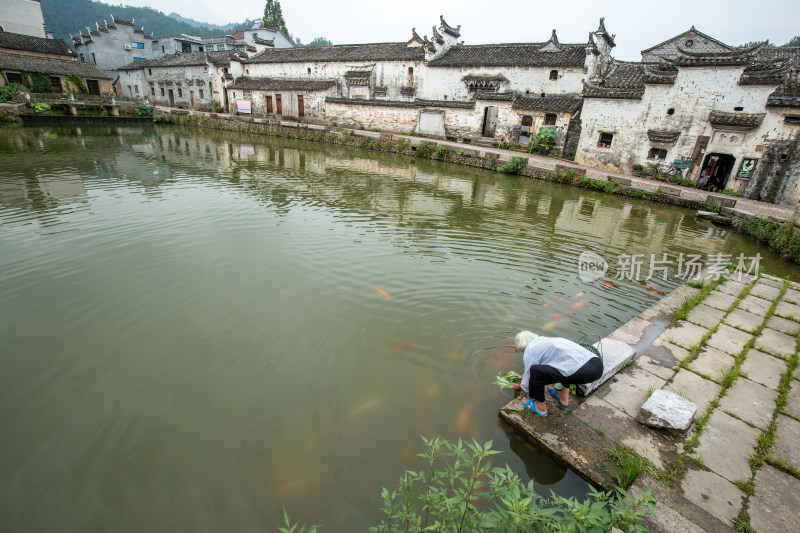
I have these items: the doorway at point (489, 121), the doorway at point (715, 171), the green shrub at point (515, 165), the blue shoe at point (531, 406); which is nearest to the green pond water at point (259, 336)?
the blue shoe at point (531, 406)

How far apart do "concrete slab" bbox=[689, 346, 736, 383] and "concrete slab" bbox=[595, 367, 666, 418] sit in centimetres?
66

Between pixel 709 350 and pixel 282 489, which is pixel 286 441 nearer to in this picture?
pixel 282 489

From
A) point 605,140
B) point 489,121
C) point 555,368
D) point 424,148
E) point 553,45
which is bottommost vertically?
point 555,368

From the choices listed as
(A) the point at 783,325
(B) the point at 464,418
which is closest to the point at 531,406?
(B) the point at 464,418

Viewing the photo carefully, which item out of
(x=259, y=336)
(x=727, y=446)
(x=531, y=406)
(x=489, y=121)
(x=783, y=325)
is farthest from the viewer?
(x=489, y=121)

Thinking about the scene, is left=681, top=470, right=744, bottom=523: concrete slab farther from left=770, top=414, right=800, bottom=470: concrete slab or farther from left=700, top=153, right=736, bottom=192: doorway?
left=700, top=153, right=736, bottom=192: doorway

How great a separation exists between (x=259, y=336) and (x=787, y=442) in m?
5.92

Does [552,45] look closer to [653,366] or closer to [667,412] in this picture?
[653,366]

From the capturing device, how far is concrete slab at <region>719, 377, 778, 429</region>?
3.88 metres

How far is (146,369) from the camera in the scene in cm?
444

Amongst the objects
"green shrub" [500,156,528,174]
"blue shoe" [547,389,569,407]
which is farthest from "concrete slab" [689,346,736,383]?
"green shrub" [500,156,528,174]

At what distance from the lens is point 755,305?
641cm

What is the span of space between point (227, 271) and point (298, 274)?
1284 millimetres

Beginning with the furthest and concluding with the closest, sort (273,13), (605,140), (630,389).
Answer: (273,13), (605,140), (630,389)
